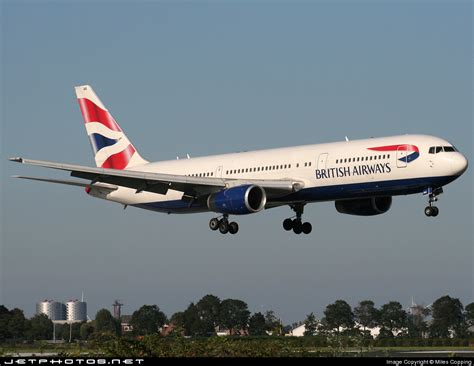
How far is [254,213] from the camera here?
6100 cm

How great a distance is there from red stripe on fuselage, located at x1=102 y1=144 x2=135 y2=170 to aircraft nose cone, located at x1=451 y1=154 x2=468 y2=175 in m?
26.7

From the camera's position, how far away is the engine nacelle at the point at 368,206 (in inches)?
2574

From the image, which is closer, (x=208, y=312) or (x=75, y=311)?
(x=208, y=312)

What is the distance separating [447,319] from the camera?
68.7 meters

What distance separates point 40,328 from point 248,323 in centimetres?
1253

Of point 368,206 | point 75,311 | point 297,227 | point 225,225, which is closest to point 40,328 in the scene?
point 225,225

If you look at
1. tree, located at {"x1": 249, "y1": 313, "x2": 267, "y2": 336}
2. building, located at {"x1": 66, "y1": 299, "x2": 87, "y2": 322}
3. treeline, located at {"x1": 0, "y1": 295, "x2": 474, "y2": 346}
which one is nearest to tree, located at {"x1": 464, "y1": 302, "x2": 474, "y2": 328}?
treeline, located at {"x1": 0, "y1": 295, "x2": 474, "y2": 346}

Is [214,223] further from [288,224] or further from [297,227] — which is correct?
[297,227]

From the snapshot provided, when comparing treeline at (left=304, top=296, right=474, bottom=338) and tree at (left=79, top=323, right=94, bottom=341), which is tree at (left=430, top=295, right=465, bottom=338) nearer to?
treeline at (left=304, top=296, right=474, bottom=338)

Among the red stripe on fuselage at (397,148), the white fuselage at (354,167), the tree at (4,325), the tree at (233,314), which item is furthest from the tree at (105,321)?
the red stripe on fuselage at (397,148)

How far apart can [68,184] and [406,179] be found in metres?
22.3

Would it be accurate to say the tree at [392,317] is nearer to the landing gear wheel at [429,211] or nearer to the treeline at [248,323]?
the treeline at [248,323]

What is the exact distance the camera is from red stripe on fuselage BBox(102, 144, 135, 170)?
75.5 m

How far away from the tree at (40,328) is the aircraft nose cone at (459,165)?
24.1 metres
